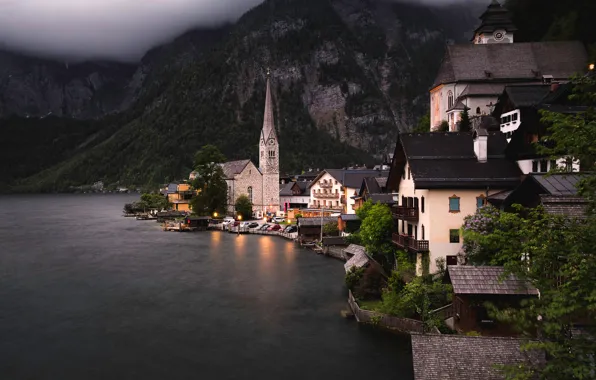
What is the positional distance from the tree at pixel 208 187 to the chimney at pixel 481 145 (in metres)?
81.1

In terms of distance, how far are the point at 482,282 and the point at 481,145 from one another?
43.6 ft

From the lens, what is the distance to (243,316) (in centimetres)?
3791

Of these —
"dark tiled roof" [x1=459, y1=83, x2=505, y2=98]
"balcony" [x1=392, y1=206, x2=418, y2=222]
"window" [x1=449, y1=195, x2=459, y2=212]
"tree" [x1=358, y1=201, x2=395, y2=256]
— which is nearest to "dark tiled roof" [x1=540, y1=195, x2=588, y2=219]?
"window" [x1=449, y1=195, x2=459, y2=212]

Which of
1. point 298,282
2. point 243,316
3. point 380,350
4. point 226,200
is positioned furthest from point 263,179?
point 380,350

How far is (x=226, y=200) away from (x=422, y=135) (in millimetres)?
82685

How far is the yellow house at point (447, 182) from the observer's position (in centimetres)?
3381

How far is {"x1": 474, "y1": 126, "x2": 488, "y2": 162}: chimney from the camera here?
116ft

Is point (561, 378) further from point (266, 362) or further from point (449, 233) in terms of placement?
point (449, 233)

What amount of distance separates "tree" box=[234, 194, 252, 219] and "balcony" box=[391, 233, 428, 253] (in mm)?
72070

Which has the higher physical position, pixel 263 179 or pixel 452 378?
pixel 263 179

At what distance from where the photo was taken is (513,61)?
72625mm

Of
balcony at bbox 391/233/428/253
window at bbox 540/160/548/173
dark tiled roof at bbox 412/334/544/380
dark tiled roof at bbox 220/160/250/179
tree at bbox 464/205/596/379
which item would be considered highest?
dark tiled roof at bbox 220/160/250/179

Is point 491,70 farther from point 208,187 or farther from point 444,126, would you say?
point 208,187

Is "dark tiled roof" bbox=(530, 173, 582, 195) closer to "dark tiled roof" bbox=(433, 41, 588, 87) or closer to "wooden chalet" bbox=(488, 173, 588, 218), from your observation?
"wooden chalet" bbox=(488, 173, 588, 218)
